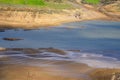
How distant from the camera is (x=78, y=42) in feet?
102

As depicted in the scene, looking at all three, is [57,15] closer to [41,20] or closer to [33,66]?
[41,20]

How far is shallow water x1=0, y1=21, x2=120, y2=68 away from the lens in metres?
23.3

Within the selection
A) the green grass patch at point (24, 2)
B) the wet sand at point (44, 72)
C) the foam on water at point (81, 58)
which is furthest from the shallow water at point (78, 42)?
the green grass patch at point (24, 2)

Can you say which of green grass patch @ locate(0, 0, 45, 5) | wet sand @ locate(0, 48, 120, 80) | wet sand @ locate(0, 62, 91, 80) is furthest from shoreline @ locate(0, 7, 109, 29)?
wet sand @ locate(0, 62, 91, 80)

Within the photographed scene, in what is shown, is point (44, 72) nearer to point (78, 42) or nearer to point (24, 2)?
point (78, 42)

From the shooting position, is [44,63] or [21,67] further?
[44,63]

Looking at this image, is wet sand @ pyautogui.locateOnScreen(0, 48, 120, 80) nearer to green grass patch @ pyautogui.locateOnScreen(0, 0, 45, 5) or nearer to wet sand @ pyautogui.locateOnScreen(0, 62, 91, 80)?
wet sand @ pyautogui.locateOnScreen(0, 62, 91, 80)

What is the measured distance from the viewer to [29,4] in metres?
48.9

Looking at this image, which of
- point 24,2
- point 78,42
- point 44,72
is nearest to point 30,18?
point 24,2

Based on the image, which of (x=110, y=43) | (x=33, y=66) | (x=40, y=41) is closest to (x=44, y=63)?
(x=33, y=66)

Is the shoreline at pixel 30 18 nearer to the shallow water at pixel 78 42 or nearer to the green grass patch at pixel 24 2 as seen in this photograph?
the shallow water at pixel 78 42

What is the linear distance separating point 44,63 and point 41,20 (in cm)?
2280

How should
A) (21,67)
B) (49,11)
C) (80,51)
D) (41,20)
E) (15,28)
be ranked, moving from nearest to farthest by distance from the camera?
(21,67), (80,51), (15,28), (41,20), (49,11)

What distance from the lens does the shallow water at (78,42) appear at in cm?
2333
